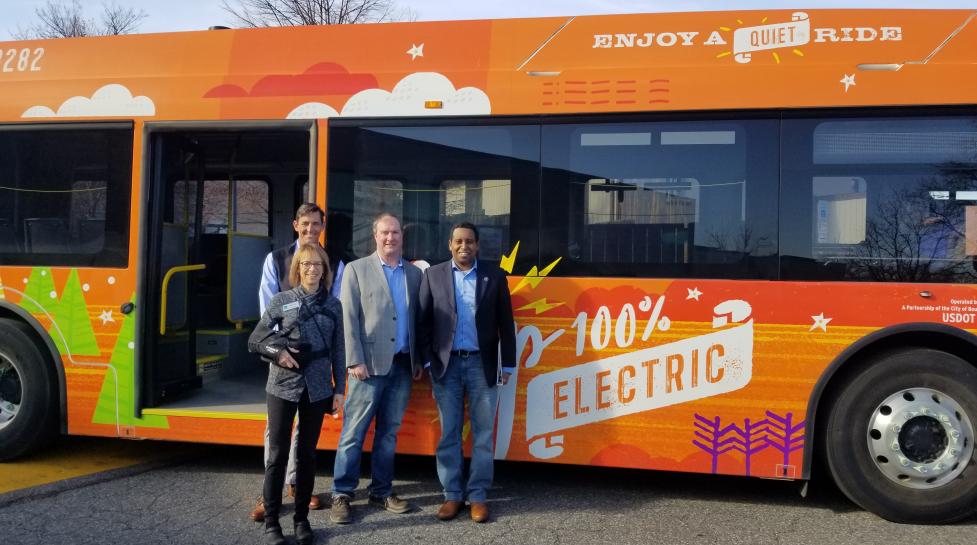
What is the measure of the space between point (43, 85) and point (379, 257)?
3.18m

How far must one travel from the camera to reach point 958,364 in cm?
438

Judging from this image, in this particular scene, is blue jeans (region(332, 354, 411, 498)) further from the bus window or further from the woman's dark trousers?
the bus window

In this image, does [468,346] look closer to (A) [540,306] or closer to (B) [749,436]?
(A) [540,306]

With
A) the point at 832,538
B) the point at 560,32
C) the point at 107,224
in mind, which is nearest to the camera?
the point at 832,538

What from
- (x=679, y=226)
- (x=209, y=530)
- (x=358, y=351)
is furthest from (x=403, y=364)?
(x=679, y=226)

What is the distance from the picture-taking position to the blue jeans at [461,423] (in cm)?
449

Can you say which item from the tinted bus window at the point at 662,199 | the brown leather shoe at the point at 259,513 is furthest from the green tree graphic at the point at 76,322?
the tinted bus window at the point at 662,199

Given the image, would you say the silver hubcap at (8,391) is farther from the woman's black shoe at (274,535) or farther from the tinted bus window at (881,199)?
the tinted bus window at (881,199)

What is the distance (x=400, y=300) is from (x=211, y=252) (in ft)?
12.3

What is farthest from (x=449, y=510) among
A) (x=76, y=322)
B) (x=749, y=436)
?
(x=76, y=322)

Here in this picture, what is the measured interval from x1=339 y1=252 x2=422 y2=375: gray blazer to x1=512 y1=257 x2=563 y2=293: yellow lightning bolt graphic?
2.85 ft

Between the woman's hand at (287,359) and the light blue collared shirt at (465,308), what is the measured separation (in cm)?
100

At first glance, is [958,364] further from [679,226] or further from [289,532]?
[289,532]

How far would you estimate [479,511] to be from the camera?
4469mm
